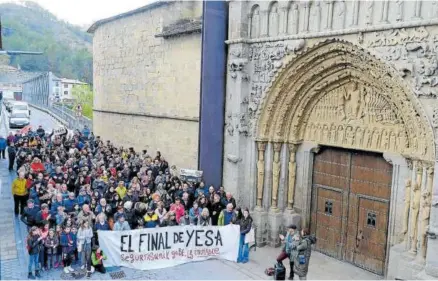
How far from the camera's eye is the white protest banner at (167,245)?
878 cm

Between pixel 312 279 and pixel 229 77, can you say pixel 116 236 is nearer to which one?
pixel 312 279

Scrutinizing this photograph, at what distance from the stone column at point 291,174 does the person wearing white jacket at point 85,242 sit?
5163 mm

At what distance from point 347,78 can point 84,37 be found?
377 feet

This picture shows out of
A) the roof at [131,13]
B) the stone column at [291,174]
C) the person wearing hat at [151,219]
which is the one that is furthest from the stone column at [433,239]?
the roof at [131,13]

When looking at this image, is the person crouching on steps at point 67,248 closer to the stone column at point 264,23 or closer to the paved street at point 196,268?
the paved street at point 196,268

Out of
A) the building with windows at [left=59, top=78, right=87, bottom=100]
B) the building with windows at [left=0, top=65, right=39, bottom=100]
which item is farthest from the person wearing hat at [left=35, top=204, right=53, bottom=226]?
the building with windows at [left=59, top=78, right=87, bottom=100]

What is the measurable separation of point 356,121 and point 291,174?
233 cm

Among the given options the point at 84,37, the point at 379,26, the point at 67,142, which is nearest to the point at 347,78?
the point at 379,26

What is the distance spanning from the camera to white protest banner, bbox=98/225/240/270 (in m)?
8.78

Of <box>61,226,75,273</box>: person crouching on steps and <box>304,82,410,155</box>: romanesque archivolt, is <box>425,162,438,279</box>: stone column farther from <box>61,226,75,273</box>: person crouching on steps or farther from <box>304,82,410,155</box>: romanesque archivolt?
<box>61,226,75,273</box>: person crouching on steps

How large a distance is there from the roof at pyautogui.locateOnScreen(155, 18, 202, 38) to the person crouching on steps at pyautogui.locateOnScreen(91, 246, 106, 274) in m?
7.09

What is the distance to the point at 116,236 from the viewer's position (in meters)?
8.75

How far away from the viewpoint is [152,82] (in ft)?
49.8

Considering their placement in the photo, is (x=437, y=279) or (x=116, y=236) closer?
(x=437, y=279)
